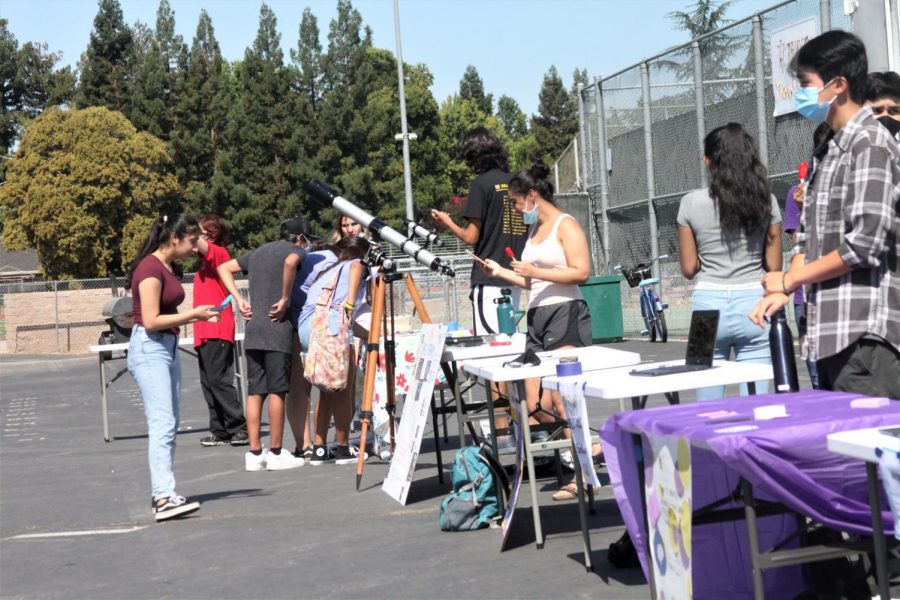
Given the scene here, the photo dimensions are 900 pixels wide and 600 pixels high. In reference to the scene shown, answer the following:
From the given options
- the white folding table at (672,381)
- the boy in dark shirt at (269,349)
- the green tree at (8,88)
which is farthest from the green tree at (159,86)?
the white folding table at (672,381)

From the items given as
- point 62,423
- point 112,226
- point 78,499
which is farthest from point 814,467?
point 112,226

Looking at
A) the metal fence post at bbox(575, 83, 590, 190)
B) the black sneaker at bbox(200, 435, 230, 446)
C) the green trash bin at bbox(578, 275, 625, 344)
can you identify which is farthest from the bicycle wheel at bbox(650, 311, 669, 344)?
the black sneaker at bbox(200, 435, 230, 446)

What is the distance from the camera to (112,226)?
56.9 m

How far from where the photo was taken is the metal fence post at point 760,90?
17469mm

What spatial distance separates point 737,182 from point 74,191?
173ft

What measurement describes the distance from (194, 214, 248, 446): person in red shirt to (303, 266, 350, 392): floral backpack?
244 cm

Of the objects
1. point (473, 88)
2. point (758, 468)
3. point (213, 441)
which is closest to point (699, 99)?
point (213, 441)

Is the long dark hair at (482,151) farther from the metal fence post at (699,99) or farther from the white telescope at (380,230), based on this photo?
the metal fence post at (699,99)

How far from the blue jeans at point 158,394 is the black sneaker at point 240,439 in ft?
13.7

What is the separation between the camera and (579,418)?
204 inches

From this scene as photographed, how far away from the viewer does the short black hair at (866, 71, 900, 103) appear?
5707mm

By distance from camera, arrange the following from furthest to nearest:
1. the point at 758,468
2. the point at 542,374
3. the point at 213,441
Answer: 1. the point at 213,441
2. the point at 542,374
3. the point at 758,468

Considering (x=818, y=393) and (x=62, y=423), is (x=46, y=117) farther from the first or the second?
(x=818, y=393)

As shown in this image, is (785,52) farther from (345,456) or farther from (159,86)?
(159,86)
